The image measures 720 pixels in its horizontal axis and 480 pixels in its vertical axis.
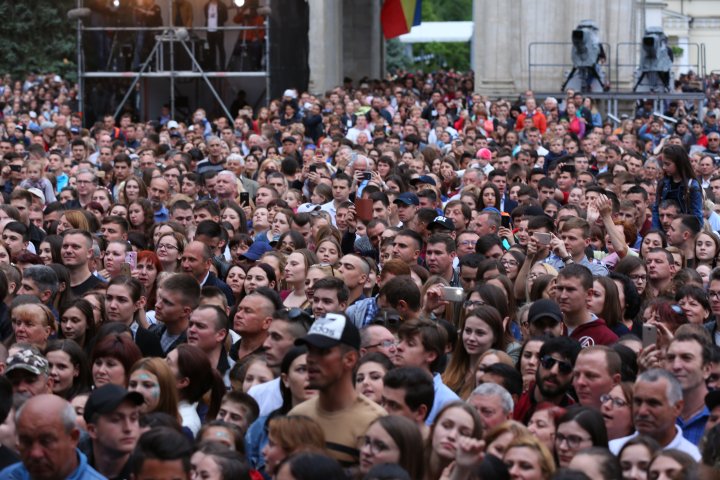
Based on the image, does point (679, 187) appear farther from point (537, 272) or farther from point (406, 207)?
point (537, 272)

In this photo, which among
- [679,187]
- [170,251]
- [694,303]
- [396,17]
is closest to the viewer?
[694,303]

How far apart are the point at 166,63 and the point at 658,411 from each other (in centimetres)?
2757

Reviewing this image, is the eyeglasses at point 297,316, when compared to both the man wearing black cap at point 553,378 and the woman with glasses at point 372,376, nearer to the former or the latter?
the woman with glasses at point 372,376

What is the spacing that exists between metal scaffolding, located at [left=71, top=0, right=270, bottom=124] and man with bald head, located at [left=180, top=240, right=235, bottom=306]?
20707 mm

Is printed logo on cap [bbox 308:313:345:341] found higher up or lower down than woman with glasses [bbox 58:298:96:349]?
higher up

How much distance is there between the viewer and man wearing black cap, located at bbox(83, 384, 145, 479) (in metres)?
7.13

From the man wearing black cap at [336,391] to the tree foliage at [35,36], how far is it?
44.4 metres

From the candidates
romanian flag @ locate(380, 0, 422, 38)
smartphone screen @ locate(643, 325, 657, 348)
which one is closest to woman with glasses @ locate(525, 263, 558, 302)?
smartphone screen @ locate(643, 325, 657, 348)

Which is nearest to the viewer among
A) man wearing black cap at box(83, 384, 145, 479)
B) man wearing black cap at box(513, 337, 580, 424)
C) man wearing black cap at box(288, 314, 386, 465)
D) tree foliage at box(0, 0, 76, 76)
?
man wearing black cap at box(288, 314, 386, 465)

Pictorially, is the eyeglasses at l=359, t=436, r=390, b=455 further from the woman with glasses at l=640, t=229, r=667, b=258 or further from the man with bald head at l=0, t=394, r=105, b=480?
the woman with glasses at l=640, t=229, r=667, b=258

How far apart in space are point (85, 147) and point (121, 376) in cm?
1473

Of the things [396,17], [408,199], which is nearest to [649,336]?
[408,199]

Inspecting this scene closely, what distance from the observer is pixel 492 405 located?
25.3 ft

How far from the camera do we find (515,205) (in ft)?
54.9
